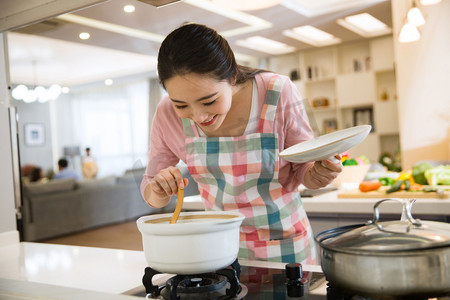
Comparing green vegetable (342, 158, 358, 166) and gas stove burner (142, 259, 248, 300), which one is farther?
green vegetable (342, 158, 358, 166)

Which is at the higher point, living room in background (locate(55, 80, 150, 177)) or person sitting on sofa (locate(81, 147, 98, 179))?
living room in background (locate(55, 80, 150, 177))

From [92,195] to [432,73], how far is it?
5.00 metres

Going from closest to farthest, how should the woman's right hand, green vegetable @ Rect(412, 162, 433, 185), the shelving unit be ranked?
Result: 1. the woman's right hand
2. green vegetable @ Rect(412, 162, 433, 185)
3. the shelving unit

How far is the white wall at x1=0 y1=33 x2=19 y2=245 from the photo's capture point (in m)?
1.58

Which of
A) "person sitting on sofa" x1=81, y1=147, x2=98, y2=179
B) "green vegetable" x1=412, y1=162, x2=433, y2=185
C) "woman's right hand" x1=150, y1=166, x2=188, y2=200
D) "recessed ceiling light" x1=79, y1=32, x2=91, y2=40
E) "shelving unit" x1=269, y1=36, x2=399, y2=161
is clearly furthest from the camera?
"person sitting on sofa" x1=81, y1=147, x2=98, y2=179

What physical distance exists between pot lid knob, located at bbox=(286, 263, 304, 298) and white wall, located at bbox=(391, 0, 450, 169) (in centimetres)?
51

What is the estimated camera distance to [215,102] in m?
0.91

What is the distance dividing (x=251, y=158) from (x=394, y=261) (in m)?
0.54

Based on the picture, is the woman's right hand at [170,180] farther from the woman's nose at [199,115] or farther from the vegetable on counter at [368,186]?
the vegetable on counter at [368,186]

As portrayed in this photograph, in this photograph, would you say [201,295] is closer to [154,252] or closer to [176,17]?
[154,252]

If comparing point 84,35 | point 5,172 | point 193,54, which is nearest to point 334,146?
point 193,54

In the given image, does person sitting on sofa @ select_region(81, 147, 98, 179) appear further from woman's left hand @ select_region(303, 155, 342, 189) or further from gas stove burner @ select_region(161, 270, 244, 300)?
gas stove burner @ select_region(161, 270, 244, 300)

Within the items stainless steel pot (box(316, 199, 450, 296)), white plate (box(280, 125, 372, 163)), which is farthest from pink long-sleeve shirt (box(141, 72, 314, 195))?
stainless steel pot (box(316, 199, 450, 296))

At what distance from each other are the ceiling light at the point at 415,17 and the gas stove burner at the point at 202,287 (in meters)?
0.70
